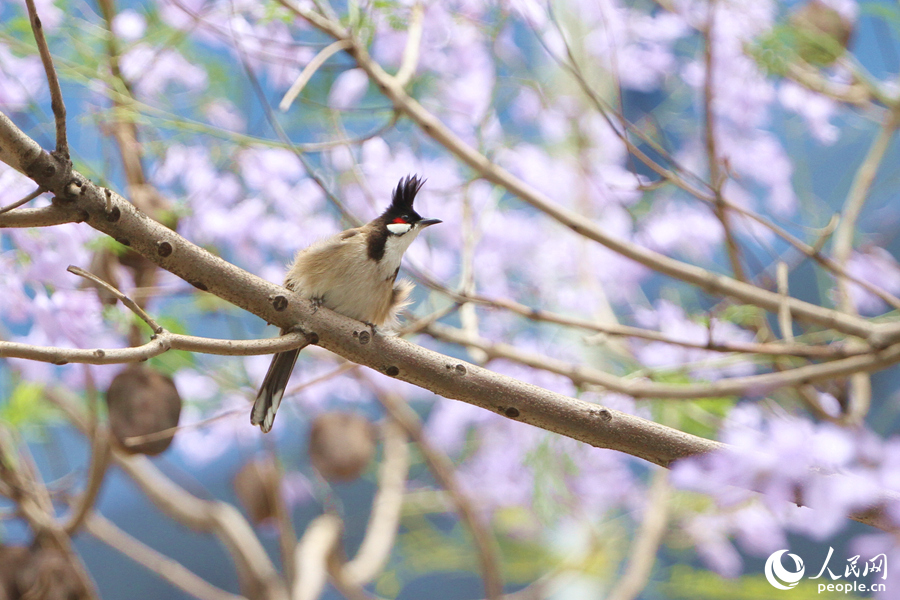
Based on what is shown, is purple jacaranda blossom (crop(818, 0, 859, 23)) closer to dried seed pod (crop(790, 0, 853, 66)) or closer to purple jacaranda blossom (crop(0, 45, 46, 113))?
dried seed pod (crop(790, 0, 853, 66))

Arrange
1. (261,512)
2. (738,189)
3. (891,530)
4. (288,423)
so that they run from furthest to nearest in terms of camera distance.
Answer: (288,423) < (738,189) < (261,512) < (891,530)

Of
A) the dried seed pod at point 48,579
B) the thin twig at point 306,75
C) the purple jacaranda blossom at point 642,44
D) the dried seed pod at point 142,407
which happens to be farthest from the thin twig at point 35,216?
the purple jacaranda blossom at point 642,44

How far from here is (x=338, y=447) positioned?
166 centimetres

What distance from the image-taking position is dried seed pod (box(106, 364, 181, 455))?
99cm

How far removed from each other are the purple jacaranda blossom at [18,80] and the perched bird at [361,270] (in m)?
0.57

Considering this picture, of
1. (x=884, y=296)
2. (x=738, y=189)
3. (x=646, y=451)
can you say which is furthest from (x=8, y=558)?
(x=738, y=189)

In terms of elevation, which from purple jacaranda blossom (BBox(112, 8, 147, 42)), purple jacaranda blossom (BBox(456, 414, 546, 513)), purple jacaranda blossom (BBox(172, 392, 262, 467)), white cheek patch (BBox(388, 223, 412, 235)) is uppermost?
purple jacaranda blossom (BBox(112, 8, 147, 42))

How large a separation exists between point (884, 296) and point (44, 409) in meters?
1.78

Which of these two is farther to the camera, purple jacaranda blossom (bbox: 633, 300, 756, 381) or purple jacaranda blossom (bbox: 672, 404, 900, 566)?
purple jacaranda blossom (bbox: 633, 300, 756, 381)

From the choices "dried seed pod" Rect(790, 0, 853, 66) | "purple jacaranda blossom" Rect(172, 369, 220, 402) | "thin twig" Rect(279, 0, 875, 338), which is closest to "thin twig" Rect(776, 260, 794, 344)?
"thin twig" Rect(279, 0, 875, 338)

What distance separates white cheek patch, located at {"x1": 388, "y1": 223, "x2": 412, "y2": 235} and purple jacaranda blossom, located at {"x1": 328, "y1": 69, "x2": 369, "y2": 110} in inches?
29.8

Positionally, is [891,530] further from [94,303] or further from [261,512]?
[261,512]

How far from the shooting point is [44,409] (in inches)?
65.0

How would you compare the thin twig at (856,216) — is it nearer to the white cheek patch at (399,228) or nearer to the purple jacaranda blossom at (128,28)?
the white cheek patch at (399,228)
